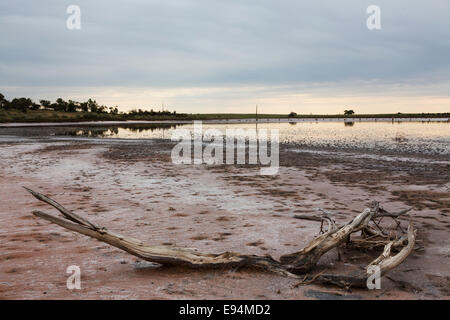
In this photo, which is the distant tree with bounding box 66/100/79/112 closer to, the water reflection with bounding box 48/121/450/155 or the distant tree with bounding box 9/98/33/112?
the distant tree with bounding box 9/98/33/112

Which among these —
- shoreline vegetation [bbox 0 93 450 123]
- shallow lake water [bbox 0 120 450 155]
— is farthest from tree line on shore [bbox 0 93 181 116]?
shallow lake water [bbox 0 120 450 155]

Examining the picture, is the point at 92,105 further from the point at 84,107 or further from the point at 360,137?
the point at 360,137

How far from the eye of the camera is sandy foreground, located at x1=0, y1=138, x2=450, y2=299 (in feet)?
15.9

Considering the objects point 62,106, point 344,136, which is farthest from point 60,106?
point 344,136

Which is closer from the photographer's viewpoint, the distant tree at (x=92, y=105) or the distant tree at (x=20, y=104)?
the distant tree at (x=20, y=104)

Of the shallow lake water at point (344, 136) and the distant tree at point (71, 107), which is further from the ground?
the distant tree at point (71, 107)

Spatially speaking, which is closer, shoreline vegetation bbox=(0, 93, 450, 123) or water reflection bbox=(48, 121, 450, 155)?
water reflection bbox=(48, 121, 450, 155)

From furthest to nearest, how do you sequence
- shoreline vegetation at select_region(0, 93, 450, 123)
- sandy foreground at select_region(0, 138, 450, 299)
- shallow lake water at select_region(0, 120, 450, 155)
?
shoreline vegetation at select_region(0, 93, 450, 123), shallow lake water at select_region(0, 120, 450, 155), sandy foreground at select_region(0, 138, 450, 299)

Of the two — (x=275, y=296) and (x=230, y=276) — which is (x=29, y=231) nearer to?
(x=230, y=276)

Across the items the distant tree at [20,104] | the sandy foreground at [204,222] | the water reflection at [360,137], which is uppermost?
the distant tree at [20,104]

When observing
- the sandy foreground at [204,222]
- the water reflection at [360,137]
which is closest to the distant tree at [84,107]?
the water reflection at [360,137]

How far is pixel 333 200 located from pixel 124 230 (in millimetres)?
5912

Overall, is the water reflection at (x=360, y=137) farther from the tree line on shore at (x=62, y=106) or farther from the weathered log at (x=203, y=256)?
the tree line on shore at (x=62, y=106)

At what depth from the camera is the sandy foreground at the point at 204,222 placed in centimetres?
485
